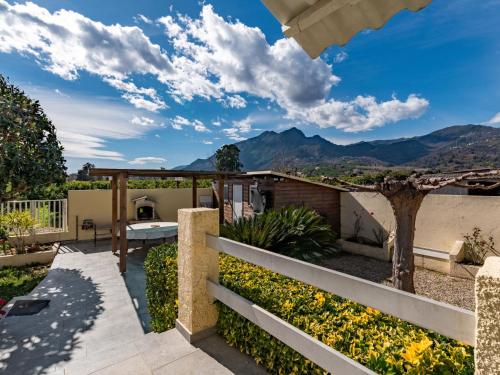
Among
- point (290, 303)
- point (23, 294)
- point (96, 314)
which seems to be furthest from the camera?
point (23, 294)

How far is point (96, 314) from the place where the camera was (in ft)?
16.1

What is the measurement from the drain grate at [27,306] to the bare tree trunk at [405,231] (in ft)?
22.2

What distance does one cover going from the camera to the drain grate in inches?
197

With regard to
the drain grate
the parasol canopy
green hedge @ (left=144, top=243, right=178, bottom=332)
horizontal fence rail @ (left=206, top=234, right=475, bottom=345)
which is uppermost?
the parasol canopy

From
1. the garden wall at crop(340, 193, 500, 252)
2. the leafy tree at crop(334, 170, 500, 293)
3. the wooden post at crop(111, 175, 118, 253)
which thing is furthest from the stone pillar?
the wooden post at crop(111, 175, 118, 253)

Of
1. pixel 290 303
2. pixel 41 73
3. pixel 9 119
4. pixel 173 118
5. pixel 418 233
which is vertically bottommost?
pixel 418 233

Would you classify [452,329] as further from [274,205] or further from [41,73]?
[41,73]

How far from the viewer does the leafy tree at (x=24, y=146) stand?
6657 mm

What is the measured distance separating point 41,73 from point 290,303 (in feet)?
41.0

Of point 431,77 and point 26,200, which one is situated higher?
point 431,77

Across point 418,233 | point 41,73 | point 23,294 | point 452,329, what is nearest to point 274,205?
point 418,233

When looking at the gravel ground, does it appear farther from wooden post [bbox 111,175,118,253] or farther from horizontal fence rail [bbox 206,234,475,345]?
wooden post [bbox 111,175,118,253]

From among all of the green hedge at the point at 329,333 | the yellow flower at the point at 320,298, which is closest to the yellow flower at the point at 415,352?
the green hedge at the point at 329,333

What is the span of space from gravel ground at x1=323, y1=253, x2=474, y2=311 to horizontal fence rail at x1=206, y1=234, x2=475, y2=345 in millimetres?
5809
